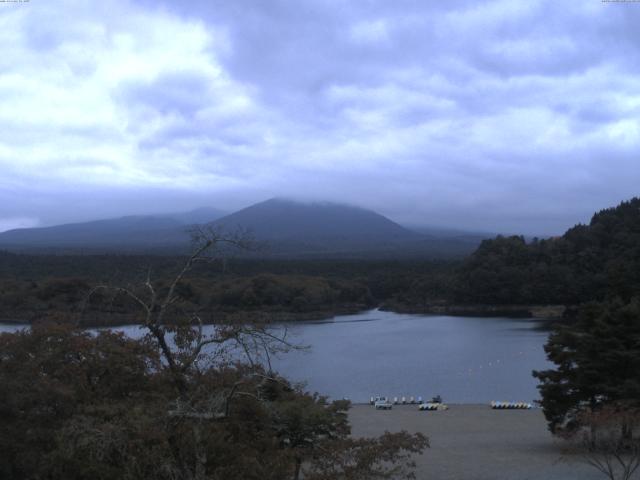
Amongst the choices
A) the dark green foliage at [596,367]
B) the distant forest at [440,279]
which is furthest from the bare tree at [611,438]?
the distant forest at [440,279]

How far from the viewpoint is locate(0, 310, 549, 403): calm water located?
21484 mm

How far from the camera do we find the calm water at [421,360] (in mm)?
21484

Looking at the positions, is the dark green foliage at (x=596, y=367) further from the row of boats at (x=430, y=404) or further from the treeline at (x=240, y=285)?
the treeline at (x=240, y=285)

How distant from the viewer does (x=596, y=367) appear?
11.4 meters

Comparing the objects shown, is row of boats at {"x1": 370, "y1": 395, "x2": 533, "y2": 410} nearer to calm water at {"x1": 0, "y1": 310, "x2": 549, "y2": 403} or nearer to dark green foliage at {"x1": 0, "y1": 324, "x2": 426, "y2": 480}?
calm water at {"x1": 0, "y1": 310, "x2": 549, "y2": 403}

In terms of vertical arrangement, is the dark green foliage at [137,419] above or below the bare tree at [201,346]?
below

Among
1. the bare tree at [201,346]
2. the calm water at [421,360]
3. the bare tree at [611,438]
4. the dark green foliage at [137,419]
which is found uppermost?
the bare tree at [201,346]

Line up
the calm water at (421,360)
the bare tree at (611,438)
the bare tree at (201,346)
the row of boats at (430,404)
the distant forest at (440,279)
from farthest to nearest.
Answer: the distant forest at (440,279) < the calm water at (421,360) < the row of boats at (430,404) < the bare tree at (611,438) < the bare tree at (201,346)

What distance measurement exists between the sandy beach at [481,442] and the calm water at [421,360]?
254 centimetres

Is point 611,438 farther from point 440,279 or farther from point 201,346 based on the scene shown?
point 440,279

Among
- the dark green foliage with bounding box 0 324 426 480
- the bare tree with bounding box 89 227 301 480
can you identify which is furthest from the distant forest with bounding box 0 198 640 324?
the bare tree with bounding box 89 227 301 480

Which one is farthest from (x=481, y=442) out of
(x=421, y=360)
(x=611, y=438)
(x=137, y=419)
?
(x=421, y=360)

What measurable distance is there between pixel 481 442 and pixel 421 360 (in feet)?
46.9

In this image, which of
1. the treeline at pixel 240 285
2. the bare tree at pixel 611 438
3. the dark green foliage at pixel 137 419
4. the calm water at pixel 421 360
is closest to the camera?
the dark green foliage at pixel 137 419
